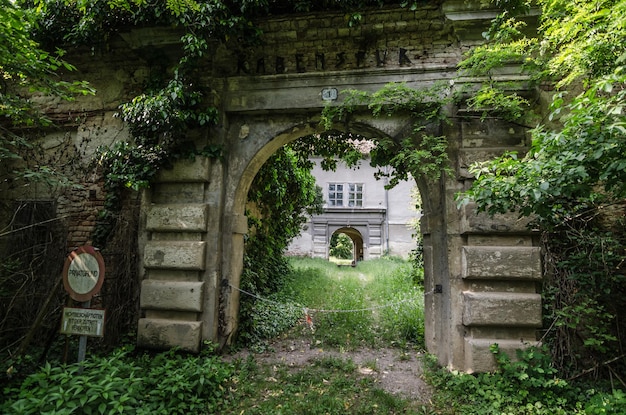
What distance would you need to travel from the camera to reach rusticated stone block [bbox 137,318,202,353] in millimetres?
4309

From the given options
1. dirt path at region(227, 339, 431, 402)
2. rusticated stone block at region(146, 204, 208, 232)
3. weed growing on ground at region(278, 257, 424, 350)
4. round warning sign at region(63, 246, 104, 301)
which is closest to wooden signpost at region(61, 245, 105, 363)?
round warning sign at region(63, 246, 104, 301)

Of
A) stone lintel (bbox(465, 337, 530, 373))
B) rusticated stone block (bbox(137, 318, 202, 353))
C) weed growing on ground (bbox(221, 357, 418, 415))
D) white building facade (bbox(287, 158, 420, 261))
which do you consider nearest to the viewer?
weed growing on ground (bbox(221, 357, 418, 415))

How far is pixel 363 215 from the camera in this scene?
19.6 metres

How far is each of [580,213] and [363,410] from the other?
11.1 feet

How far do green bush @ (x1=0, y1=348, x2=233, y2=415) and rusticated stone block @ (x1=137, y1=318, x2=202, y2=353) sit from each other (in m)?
0.15

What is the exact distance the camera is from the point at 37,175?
4.16 metres

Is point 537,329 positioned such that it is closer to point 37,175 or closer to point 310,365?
point 310,365

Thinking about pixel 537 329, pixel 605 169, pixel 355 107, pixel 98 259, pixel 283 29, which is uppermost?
pixel 283 29

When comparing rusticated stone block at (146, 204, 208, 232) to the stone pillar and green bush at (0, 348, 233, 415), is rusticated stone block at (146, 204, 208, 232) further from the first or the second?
green bush at (0, 348, 233, 415)

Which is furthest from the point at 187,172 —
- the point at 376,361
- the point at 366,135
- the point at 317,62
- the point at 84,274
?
the point at 376,361

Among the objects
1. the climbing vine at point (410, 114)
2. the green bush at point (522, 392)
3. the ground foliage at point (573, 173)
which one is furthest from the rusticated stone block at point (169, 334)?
the ground foliage at point (573, 173)

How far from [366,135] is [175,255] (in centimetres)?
332

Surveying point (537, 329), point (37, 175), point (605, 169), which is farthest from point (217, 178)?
point (537, 329)

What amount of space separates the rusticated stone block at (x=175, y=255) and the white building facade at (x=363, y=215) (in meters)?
14.7
